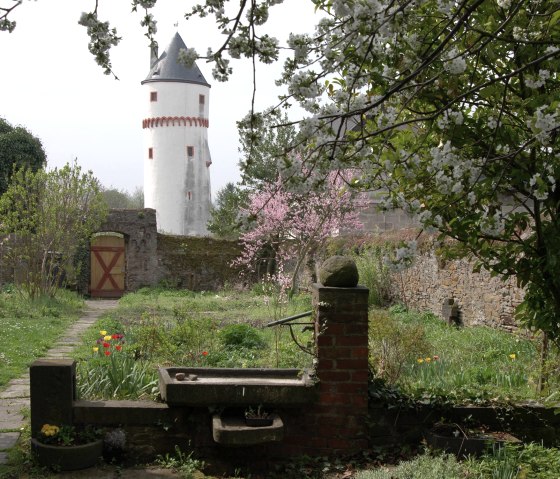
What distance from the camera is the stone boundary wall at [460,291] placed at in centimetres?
1102

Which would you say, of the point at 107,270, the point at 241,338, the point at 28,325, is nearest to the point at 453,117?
the point at 241,338

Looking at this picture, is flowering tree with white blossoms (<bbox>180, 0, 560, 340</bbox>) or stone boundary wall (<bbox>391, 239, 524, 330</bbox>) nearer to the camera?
flowering tree with white blossoms (<bbox>180, 0, 560, 340</bbox>)

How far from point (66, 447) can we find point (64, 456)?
6 centimetres

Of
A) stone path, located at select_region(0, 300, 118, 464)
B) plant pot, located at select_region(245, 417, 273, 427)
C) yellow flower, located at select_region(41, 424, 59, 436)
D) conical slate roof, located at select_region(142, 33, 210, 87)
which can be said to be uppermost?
conical slate roof, located at select_region(142, 33, 210, 87)

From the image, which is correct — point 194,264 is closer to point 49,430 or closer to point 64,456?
point 49,430

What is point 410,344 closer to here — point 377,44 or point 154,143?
point 377,44

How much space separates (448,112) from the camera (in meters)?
4.23

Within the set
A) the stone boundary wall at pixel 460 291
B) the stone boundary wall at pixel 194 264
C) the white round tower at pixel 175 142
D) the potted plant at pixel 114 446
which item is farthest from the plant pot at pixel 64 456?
the white round tower at pixel 175 142

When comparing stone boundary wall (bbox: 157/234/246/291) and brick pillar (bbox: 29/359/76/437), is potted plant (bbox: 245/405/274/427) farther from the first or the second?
stone boundary wall (bbox: 157/234/246/291)

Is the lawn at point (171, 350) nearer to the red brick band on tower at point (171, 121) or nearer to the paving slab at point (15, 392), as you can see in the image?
the paving slab at point (15, 392)

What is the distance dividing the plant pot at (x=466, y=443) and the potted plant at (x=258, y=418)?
1113mm

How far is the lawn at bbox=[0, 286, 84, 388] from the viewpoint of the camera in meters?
8.81

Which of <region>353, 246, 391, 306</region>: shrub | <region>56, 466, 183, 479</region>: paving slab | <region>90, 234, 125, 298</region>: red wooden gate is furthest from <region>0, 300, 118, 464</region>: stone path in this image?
<region>90, 234, 125, 298</region>: red wooden gate

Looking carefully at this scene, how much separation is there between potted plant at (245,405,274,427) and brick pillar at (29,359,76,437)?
1207 millimetres
